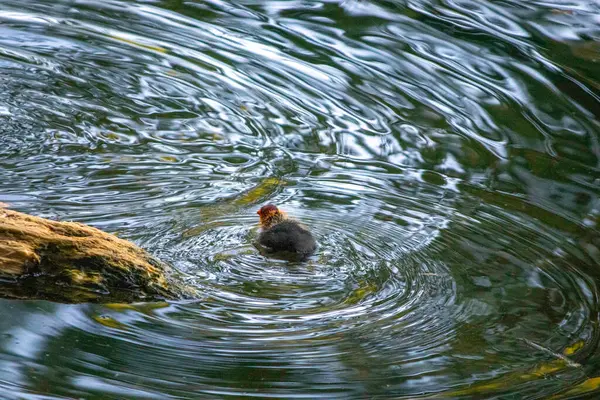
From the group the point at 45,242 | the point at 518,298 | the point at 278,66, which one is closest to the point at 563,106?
the point at 278,66

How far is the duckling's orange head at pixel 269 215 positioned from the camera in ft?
19.0

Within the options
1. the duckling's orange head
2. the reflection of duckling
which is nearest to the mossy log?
the reflection of duckling

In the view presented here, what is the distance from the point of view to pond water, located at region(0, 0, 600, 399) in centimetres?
→ 415

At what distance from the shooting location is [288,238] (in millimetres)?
5410

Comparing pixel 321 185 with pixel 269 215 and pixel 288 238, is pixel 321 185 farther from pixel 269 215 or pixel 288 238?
pixel 288 238

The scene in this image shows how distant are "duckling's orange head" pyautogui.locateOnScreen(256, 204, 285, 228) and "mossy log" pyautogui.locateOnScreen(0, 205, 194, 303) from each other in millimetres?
1126

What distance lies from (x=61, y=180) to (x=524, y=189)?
3201 millimetres

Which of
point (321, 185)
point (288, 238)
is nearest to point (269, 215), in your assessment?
point (288, 238)

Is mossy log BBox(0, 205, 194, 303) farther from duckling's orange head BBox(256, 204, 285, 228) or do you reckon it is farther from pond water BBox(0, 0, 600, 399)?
duckling's orange head BBox(256, 204, 285, 228)

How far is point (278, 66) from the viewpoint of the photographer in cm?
851

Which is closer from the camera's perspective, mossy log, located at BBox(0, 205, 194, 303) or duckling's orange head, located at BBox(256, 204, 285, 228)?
mossy log, located at BBox(0, 205, 194, 303)

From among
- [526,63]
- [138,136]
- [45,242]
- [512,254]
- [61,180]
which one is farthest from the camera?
[526,63]

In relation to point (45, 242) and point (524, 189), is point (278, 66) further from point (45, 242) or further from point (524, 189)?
point (45, 242)

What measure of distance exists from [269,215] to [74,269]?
1.50 meters
